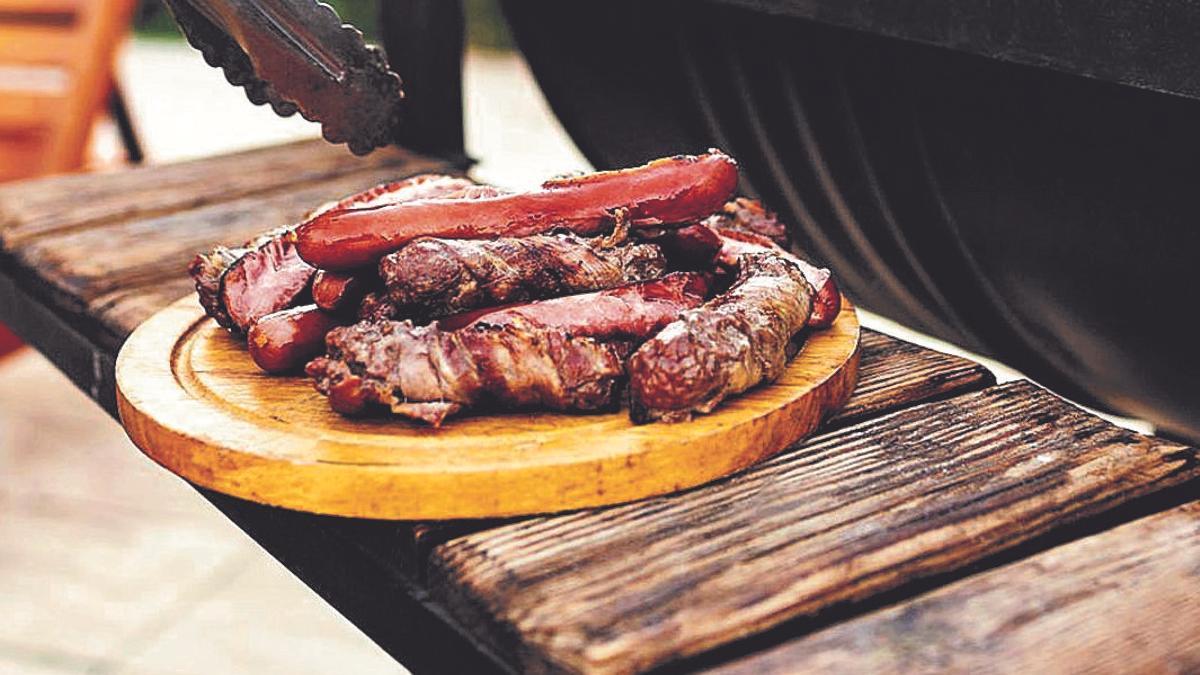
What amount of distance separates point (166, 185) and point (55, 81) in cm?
162

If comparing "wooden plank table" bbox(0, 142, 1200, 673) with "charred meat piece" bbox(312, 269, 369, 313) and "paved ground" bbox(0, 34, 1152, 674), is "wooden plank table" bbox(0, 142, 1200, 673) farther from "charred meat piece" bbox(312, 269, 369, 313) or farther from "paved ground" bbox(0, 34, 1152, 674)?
"paved ground" bbox(0, 34, 1152, 674)

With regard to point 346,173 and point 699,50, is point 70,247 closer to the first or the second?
point 346,173

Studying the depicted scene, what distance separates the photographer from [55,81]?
3.98 meters

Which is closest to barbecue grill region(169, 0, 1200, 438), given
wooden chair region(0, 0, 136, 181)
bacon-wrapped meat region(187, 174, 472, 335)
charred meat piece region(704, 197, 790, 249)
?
bacon-wrapped meat region(187, 174, 472, 335)

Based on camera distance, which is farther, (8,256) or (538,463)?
(8,256)

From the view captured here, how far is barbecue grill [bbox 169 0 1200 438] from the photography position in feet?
5.26

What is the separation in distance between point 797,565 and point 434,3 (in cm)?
193

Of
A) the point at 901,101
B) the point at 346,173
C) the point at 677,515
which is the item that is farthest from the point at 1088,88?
the point at 346,173

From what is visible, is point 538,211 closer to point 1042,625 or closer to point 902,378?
point 902,378

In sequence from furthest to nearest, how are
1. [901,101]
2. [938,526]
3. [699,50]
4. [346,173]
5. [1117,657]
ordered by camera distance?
[346,173] → [699,50] → [901,101] → [938,526] → [1117,657]

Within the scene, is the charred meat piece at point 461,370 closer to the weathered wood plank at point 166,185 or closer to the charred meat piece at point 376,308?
the charred meat piece at point 376,308

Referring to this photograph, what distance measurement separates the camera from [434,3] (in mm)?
2838

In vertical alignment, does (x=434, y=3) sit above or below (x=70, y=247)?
above

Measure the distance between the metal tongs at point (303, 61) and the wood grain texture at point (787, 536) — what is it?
0.63 m
